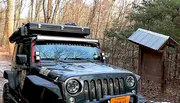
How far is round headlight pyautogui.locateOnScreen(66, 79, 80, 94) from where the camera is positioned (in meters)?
3.91

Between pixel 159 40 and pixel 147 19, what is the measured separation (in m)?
5.20

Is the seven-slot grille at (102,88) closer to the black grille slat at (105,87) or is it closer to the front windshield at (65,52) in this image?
the black grille slat at (105,87)

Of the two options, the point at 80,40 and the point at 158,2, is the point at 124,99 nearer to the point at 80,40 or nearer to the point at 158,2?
the point at 80,40

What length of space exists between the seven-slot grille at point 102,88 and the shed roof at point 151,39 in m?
3.94

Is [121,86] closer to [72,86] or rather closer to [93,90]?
[93,90]

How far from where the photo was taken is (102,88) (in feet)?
13.7

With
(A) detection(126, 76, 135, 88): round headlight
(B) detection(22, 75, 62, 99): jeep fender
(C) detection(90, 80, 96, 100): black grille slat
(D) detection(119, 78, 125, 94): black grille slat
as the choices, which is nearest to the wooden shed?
(A) detection(126, 76, 135, 88): round headlight

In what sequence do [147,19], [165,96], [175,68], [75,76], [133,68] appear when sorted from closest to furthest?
[75,76] < [165,96] < [175,68] < [147,19] < [133,68]

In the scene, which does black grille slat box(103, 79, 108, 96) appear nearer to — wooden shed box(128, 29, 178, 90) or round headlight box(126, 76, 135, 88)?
round headlight box(126, 76, 135, 88)

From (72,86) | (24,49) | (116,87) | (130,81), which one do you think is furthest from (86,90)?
(24,49)

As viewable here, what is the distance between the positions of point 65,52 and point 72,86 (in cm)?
158

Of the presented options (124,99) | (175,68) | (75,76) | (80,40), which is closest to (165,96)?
(175,68)

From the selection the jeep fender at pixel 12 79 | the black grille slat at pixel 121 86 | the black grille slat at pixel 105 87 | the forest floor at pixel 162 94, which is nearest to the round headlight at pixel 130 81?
the black grille slat at pixel 121 86

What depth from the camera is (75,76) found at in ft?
13.0
